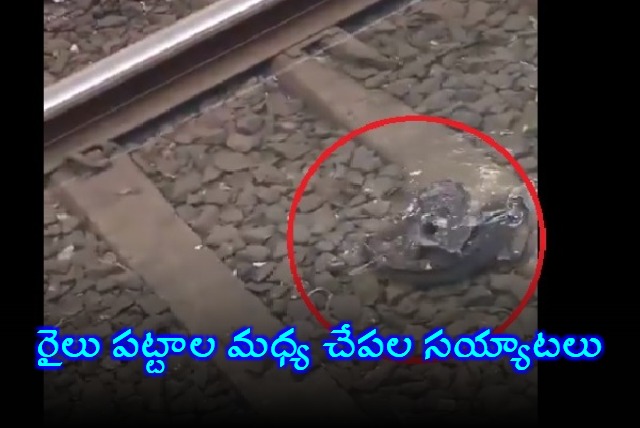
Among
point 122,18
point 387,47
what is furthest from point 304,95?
point 122,18

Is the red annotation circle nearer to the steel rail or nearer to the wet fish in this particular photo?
the wet fish

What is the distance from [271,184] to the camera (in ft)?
5.74

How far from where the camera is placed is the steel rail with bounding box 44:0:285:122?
1831 mm

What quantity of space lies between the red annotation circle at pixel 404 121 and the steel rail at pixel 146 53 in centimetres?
44

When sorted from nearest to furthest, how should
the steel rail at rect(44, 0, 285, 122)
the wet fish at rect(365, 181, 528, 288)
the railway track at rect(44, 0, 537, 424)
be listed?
the railway track at rect(44, 0, 537, 424), the wet fish at rect(365, 181, 528, 288), the steel rail at rect(44, 0, 285, 122)

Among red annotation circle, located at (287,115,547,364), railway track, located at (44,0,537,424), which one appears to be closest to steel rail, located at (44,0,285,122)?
railway track, located at (44,0,537,424)

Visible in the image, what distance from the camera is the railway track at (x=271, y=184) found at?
4.71ft

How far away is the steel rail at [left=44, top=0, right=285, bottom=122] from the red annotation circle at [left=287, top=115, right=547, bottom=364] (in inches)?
17.4

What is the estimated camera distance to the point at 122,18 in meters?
2.08

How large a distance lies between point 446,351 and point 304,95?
76cm

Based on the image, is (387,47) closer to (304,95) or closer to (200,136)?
(304,95)

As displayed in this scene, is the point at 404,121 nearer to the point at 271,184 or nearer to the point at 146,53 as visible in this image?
the point at 271,184

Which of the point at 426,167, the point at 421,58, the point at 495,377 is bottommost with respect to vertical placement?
the point at 495,377

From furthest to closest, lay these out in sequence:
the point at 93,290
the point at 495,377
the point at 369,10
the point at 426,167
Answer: the point at 369,10 → the point at 426,167 → the point at 93,290 → the point at 495,377
